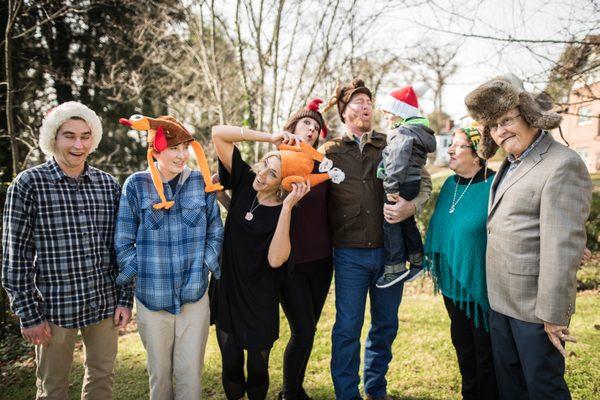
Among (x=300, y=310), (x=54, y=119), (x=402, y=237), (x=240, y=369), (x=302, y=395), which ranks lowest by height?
(x=302, y=395)

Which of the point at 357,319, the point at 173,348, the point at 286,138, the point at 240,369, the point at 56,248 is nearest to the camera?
the point at 56,248

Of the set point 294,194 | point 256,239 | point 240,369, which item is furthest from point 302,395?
point 294,194

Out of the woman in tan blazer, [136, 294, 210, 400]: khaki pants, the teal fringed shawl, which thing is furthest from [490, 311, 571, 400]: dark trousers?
[136, 294, 210, 400]: khaki pants

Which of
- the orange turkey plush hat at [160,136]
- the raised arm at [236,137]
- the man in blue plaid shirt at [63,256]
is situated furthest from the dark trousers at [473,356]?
the man in blue plaid shirt at [63,256]

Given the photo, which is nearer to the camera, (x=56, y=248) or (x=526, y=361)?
(x=526, y=361)

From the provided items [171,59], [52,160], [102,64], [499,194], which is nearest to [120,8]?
[102,64]

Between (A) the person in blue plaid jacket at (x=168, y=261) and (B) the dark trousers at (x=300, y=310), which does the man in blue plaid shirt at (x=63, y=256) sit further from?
(B) the dark trousers at (x=300, y=310)

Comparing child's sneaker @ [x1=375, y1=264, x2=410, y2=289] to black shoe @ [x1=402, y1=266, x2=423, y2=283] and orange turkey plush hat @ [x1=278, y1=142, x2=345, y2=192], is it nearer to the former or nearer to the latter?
black shoe @ [x1=402, y1=266, x2=423, y2=283]

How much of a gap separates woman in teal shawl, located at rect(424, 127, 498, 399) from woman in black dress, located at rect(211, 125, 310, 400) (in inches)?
42.8

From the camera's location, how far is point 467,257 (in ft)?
8.35

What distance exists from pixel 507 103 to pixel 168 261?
2138 millimetres

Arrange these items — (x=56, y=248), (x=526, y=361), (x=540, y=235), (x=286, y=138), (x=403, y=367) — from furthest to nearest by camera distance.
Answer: (x=403, y=367)
(x=286, y=138)
(x=56, y=248)
(x=526, y=361)
(x=540, y=235)

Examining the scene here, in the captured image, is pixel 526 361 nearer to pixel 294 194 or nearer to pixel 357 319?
pixel 357 319

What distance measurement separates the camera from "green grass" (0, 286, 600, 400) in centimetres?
327
